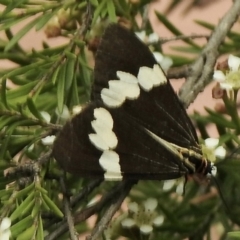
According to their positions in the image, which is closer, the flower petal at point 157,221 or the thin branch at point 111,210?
the thin branch at point 111,210

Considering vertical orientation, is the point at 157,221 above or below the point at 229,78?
below

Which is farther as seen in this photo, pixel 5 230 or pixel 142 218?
pixel 142 218

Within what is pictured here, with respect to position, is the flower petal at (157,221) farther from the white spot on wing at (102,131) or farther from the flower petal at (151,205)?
the white spot on wing at (102,131)

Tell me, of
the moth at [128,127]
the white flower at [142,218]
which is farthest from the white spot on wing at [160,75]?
the white flower at [142,218]

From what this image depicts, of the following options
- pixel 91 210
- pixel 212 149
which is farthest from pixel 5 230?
pixel 212 149

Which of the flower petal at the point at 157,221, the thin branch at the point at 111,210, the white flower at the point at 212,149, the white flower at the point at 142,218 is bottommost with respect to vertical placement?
the flower petal at the point at 157,221

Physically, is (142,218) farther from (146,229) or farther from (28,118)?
(28,118)

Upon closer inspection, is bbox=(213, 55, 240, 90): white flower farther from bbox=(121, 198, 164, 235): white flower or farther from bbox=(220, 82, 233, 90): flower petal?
bbox=(121, 198, 164, 235): white flower
